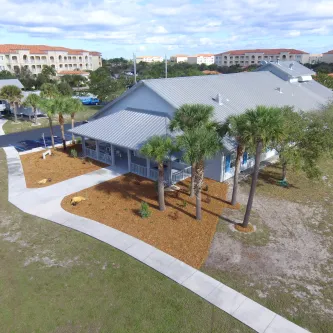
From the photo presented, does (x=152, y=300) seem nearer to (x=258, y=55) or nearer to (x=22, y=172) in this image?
(x=22, y=172)

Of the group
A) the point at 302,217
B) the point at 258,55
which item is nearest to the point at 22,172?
the point at 302,217

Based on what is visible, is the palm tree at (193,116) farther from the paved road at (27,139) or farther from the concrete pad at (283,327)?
the paved road at (27,139)

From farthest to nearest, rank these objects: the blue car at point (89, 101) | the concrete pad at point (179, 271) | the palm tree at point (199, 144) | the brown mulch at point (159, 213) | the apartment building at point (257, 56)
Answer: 1. the apartment building at point (257, 56)
2. the blue car at point (89, 101)
3. the brown mulch at point (159, 213)
4. the palm tree at point (199, 144)
5. the concrete pad at point (179, 271)

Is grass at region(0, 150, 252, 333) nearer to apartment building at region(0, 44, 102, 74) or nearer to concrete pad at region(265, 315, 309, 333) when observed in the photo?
concrete pad at region(265, 315, 309, 333)

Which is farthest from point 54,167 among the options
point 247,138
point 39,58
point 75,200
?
point 39,58

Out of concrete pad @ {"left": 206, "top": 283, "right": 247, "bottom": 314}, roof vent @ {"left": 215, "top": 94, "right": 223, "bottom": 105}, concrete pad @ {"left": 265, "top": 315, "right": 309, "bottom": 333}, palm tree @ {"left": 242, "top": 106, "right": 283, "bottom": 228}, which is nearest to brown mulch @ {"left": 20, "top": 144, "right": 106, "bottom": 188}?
roof vent @ {"left": 215, "top": 94, "right": 223, "bottom": 105}

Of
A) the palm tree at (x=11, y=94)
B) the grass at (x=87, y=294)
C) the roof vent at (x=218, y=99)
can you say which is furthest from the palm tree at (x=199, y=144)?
the palm tree at (x=11, y=94)
